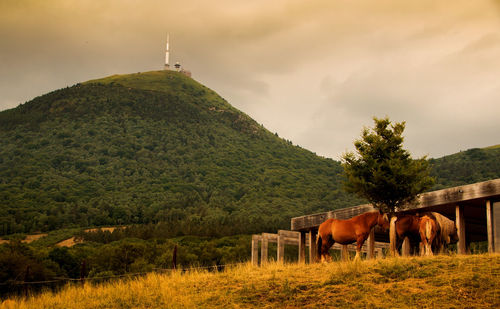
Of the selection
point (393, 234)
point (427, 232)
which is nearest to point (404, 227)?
point (393, 234)

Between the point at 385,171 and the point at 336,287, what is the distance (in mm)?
7884

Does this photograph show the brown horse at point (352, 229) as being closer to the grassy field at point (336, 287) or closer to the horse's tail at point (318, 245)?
the horse's tail at point (318, 245)

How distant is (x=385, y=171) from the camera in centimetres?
2319

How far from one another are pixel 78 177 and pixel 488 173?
135517 millimetres

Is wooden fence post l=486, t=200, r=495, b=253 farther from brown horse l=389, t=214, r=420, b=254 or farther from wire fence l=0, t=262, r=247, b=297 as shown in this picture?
wire fence l=0, t=262, r=247, b=297

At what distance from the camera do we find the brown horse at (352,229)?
2180 cm

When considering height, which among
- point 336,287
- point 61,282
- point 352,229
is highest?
point 352,229

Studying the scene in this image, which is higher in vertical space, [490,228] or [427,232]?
[490,228]

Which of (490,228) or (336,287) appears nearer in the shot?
(336,287)

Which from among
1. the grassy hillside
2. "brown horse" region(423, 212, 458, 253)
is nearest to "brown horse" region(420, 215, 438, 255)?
"brown horse" region(423, 212, 458, 253)

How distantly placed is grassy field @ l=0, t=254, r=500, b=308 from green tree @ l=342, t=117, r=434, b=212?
493 cm

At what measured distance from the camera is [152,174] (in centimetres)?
19925

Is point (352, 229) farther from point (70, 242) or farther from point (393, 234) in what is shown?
point (70, 242)

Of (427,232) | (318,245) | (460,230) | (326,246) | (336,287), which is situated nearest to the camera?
(336,287)
